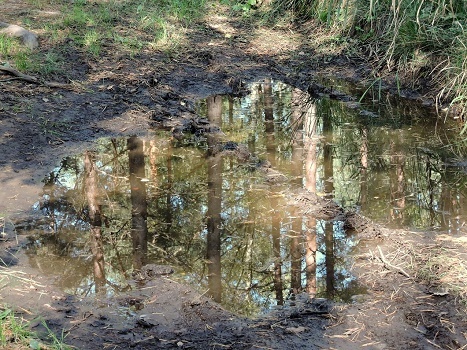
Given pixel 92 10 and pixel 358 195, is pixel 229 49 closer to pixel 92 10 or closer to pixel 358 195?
pixel 92 10

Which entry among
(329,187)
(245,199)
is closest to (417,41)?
(329,187)

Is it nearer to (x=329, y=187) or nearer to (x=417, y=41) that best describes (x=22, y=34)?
(x=329, y=187)

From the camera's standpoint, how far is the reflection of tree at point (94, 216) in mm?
4312

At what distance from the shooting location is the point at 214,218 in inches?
202

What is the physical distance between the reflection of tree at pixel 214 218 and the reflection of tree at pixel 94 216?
76cm

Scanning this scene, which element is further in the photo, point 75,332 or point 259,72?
point 259,72

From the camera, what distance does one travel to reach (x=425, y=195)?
18.3ft

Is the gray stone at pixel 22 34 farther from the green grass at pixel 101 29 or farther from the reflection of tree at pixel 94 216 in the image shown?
the reflection of tree at pixel 94 216

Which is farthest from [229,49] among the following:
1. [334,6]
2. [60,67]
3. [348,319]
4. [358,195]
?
[348,319]

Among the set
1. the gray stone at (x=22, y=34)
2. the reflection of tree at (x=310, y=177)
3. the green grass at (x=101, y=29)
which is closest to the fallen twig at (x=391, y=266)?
the reflection of tree at (x=310, y=177)

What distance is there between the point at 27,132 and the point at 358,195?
328cm

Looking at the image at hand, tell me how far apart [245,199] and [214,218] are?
43 cm

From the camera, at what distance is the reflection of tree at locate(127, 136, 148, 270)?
180 inches

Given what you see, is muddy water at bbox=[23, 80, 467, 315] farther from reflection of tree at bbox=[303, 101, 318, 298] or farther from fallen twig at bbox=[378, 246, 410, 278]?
fallen twig at bbox=[378, 246, 410, 278]
